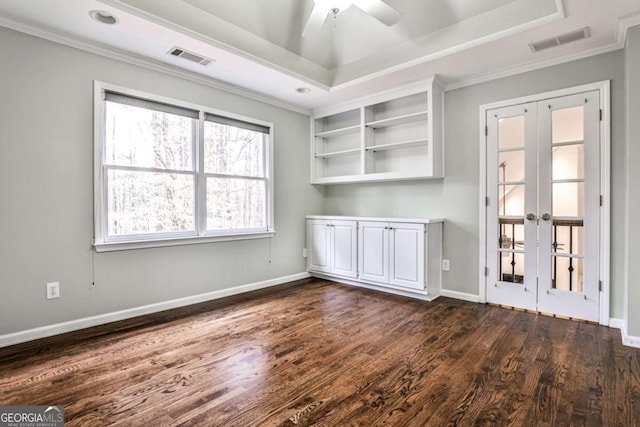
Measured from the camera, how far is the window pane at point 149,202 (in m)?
3.15

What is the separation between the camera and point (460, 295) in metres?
3.88

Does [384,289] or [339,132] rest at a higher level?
[339,132]

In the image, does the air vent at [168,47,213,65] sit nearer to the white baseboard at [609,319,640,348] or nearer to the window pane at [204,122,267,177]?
the window pane at [204,122,267,177]

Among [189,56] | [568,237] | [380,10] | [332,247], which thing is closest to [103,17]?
[189,56]

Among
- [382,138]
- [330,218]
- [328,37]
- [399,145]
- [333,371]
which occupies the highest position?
[328,37]

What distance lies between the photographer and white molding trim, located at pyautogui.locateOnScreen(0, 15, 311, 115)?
2.65 m

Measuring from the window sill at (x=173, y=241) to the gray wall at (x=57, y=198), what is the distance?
0.23 feet

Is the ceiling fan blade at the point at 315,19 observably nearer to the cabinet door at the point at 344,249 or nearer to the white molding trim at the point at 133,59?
the white molding trim at the point at 133,59

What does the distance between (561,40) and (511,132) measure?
902 mm

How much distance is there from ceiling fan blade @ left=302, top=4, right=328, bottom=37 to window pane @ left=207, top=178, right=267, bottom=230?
2.03 m

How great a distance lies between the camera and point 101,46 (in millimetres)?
2994

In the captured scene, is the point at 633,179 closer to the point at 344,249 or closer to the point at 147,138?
the point at 344,249

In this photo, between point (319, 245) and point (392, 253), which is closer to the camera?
point (392, 253)

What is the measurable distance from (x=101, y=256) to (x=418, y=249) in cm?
326
